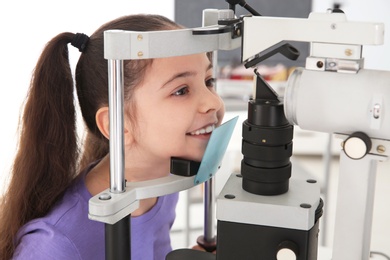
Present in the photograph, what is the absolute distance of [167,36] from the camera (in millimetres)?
771

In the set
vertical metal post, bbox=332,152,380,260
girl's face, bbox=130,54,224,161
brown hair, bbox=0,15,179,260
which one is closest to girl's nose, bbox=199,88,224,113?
girl's face, bbox=130,54,224,161

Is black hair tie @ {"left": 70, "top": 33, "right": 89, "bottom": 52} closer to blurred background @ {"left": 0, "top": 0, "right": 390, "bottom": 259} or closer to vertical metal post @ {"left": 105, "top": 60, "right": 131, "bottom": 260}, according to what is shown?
vertical metal post @ {"left": 105, "top": 60, "right": 131, "bottom": 260}

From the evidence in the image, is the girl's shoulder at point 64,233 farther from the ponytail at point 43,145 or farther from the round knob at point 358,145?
the round knob at point 358,145

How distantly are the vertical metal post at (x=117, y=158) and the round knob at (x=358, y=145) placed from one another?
0.96ft

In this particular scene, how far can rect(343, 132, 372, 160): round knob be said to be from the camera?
73 centimetres

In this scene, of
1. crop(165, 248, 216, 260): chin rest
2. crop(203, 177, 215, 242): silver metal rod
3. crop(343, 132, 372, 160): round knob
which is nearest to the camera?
crop(343, 132, 372, 160): round knob

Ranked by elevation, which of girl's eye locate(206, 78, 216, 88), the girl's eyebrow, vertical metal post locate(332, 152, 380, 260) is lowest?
vertical metal post locate(332, 152, 380, 260)

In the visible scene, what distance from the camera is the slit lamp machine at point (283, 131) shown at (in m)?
0.73

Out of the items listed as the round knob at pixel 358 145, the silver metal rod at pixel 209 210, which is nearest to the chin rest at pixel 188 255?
the silver metal rod at pixel 209 210

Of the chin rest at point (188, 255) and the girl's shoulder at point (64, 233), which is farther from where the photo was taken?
the girl's shoulder at point (64, 233)

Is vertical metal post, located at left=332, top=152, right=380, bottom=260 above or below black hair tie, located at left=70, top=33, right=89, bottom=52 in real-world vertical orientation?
below

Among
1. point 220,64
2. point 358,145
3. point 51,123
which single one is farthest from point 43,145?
point 220,64

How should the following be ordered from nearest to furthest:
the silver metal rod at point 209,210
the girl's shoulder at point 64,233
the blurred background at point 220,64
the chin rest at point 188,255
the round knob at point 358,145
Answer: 1. the round knob at point 358,145
2. the chin rest at point 188,255
3. the girl's shoulder at point 64,233
4. the silver metal rod at point 209,210
5. the blurred background at point 220,64

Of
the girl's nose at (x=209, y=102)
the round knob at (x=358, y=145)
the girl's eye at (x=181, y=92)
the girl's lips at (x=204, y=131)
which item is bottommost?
the girl's lips at (x=204, y=131)
